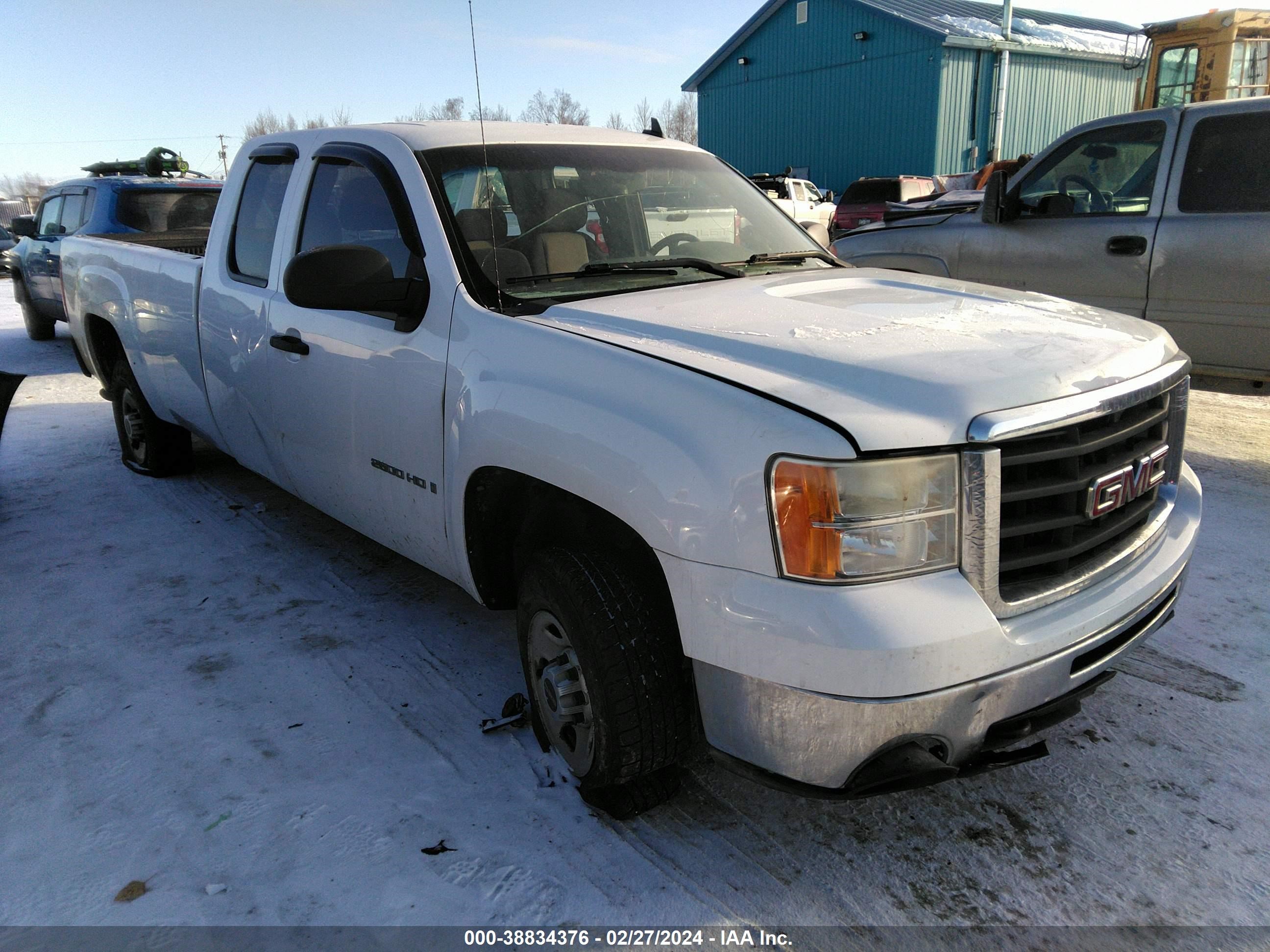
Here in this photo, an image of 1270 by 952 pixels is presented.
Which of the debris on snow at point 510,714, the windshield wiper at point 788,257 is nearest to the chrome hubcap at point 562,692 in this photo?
the debris on snow at point 510,714

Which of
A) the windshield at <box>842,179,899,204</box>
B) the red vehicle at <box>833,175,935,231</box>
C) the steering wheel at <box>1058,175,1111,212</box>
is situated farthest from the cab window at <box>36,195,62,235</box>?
the windshield at <box>842,179,899,204</box>

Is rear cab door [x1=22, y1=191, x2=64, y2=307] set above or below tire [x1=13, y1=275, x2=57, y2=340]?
above

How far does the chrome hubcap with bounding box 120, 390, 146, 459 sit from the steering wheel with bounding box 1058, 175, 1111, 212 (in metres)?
5.79

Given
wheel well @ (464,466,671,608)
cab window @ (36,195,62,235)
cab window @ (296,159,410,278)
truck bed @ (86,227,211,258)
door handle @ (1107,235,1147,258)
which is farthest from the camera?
cab window @ (36,195,62,235)

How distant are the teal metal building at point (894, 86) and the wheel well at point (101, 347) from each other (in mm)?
24350

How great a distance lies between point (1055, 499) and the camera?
6.89ft

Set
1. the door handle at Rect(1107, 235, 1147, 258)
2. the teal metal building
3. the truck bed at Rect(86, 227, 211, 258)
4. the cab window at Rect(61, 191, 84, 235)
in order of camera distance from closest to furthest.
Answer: the door handle at Rect(1107, 235, 1147, 258), the truck bed at Rect(86, 227, 211, 258), the cab window at Rect(61, 191, 84, 235), the teal metal building

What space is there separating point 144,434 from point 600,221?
3.73m

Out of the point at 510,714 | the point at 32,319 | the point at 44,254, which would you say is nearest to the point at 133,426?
the point at 510,714

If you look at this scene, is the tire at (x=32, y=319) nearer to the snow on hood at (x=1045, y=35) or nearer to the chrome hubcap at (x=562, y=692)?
the chrome hubcap at (x=562, y=692)

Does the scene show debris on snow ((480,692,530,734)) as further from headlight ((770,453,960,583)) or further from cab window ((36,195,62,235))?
cab window ((36,195,62,235))

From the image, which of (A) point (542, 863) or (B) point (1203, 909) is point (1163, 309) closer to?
(B) point (1203, 909)

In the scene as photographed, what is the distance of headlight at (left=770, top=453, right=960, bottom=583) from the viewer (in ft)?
6.05

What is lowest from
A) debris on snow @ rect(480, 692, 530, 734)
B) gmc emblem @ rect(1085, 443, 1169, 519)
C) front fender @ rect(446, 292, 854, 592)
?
debris on snow @ rect(480, 692, 530, 734)
